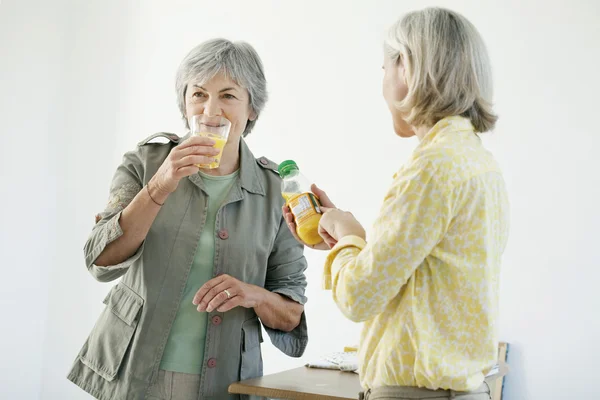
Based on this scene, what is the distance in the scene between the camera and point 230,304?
1.73 m

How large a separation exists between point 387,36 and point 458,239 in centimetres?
42

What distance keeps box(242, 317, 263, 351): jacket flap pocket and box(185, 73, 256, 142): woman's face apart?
1.64ft

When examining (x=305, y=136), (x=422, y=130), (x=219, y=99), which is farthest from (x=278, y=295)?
(x=305, y=136)

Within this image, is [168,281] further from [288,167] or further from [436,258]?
[436,258]

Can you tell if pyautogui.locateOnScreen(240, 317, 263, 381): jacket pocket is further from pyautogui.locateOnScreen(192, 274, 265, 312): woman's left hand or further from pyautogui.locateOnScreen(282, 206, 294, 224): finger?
pyautogui.locateOnScreen(282, 206, 294, 224): finger

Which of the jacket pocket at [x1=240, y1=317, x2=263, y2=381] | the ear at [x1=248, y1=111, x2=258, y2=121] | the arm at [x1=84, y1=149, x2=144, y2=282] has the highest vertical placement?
the ear at [x1=248, y1=111, x2=258, y2=121]

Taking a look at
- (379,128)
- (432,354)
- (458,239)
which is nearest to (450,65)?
(458,239)

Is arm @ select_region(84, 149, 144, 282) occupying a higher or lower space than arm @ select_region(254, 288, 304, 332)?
higher

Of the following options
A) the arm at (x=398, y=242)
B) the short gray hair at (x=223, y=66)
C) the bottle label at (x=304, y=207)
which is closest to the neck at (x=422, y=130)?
the arm at (x=398, y=242)

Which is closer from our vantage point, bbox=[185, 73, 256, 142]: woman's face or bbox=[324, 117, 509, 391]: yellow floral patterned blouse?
bbox=[324, 117, 509, 391]: yellow floral patterned blouse

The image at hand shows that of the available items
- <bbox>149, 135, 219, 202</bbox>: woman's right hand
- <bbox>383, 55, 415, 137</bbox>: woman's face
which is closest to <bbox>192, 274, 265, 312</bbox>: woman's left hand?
<bbox>149, 135, 219, 202</bbox>: woman's right hand

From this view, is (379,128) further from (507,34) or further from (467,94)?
(467,94)

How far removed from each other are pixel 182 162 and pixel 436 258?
692mm

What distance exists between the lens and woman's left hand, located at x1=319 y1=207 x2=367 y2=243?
1.33 metres
